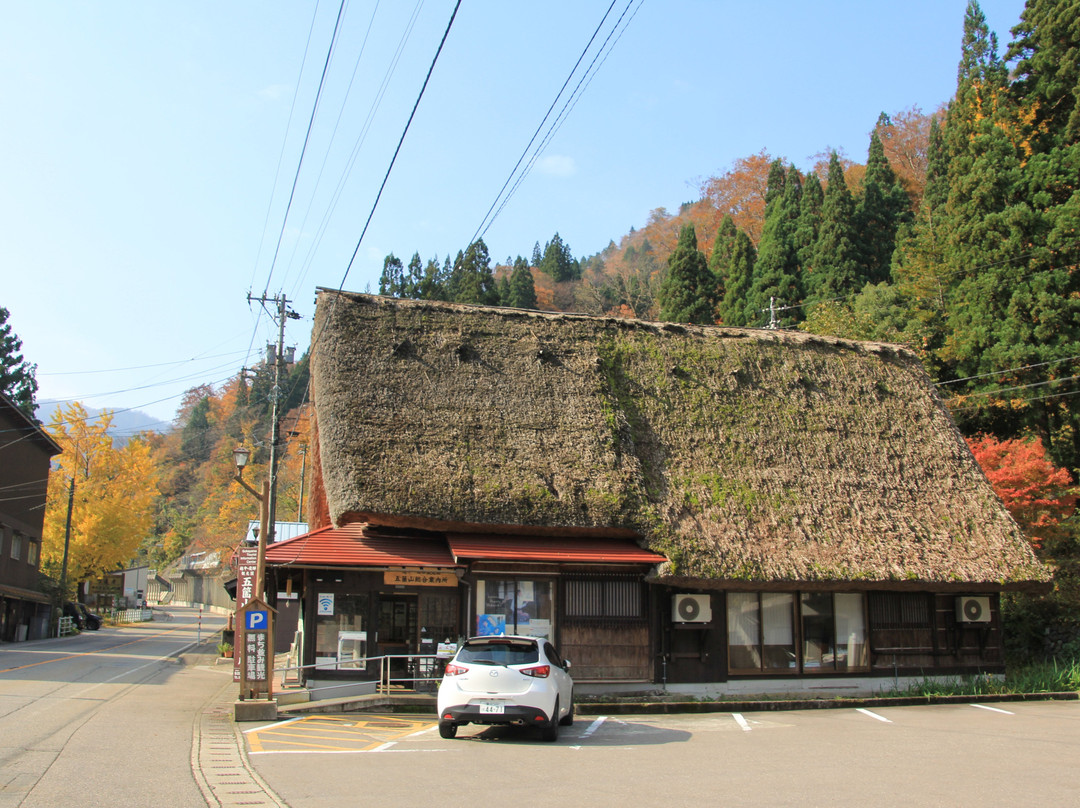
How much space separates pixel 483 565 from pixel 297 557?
331cm

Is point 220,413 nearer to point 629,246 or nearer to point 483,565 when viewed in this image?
point 629,246

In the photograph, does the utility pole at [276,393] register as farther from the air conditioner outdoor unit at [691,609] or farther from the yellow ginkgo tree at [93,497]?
the yellow ginkgo tree at [93,497]

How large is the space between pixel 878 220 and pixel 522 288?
24.0 m

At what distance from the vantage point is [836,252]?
42.7 metres

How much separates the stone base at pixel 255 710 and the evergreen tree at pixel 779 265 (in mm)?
35030

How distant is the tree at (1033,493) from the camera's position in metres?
21.2

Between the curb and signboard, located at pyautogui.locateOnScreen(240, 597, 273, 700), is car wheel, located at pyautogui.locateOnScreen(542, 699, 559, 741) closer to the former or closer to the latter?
the curb

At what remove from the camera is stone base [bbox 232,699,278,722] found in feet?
38.9

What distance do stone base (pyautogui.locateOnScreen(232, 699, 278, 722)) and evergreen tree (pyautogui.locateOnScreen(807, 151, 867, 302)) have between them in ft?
117

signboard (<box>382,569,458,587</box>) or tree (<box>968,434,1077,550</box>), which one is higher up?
tree (<box>968,434,1077,550</box>)

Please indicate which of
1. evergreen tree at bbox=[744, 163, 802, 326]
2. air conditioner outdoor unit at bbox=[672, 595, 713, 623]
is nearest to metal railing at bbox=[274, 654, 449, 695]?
air conditioner outdoor unit at bbox=[672, 595, 713, 623]

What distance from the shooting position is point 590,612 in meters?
15.7

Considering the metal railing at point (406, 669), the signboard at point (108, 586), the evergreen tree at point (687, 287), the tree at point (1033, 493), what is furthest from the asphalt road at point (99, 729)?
the signboard at point (108, 586)

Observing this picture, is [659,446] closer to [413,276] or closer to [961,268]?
[961,268]
